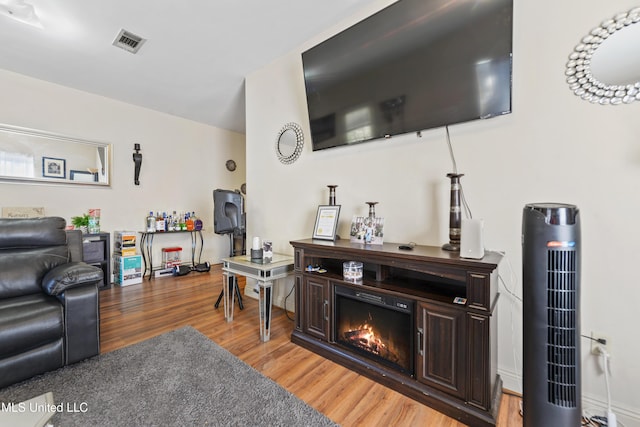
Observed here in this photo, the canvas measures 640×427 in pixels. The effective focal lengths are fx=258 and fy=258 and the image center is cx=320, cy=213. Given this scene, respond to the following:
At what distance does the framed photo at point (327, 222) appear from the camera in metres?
2.11

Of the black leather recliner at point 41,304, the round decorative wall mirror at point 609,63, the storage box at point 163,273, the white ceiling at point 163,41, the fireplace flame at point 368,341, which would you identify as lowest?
the storage box at point 163,273

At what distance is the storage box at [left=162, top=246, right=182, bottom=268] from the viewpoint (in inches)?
168

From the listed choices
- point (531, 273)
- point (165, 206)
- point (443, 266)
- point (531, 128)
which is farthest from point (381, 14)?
point (165, 206)

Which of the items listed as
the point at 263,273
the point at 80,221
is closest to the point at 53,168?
the point at 80,221

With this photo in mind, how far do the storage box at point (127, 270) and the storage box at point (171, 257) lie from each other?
541mm

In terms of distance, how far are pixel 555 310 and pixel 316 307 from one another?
138 cm

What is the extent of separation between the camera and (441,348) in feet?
4.50

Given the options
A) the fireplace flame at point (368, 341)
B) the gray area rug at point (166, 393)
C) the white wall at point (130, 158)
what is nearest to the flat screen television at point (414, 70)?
the fireplace flame at point (368, 341)

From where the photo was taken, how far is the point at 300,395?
58.2 inches

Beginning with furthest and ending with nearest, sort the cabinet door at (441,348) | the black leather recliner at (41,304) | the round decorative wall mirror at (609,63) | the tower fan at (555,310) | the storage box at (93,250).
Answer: the storage box at (93,250), the black leather recliner at (41,304), the cabinet door at (441,348), the round decorative wall mirror at (609,63), the tower fan at (555,310)

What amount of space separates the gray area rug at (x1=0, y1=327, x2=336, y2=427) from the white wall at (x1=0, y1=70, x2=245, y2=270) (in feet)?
9.12

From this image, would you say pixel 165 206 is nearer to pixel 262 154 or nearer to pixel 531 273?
pixel 262 154

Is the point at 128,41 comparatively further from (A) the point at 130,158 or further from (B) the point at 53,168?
(B) the point at 53,168

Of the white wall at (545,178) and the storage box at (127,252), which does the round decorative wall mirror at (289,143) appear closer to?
the white wall at (545,178)
